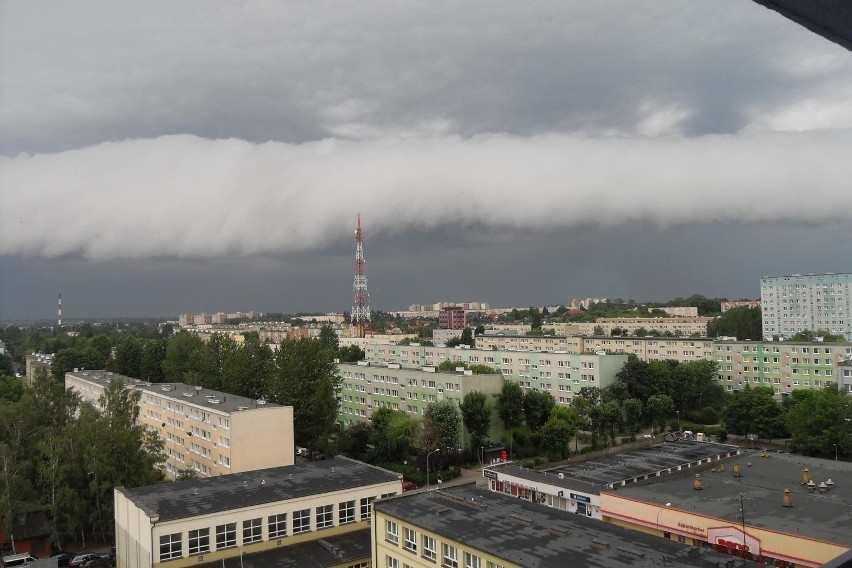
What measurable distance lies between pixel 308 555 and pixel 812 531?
11.0m

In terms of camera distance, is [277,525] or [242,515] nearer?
[242,515]

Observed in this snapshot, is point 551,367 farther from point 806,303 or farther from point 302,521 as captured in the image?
point 806,303

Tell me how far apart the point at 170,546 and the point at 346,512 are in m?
4.21

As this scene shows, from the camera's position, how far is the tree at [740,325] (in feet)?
211

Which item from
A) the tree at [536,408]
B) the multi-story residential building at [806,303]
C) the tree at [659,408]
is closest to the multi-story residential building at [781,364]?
the tree at [659,408]

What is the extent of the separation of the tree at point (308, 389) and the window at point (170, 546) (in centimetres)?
1188

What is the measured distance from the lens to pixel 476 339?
5931 cm

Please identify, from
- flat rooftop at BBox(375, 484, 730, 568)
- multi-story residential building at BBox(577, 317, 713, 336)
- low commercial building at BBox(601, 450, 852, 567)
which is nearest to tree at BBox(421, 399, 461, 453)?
low commercial building at BBox(601, 450, 852, 567)

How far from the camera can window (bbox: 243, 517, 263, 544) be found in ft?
49.4

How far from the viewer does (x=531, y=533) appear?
11727mm

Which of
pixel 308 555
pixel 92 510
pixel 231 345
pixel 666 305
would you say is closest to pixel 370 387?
pixel 231 345

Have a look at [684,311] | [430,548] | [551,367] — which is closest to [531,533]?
[430,548]

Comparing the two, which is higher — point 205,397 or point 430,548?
point 205,397

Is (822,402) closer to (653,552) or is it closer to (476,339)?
(653,552)
